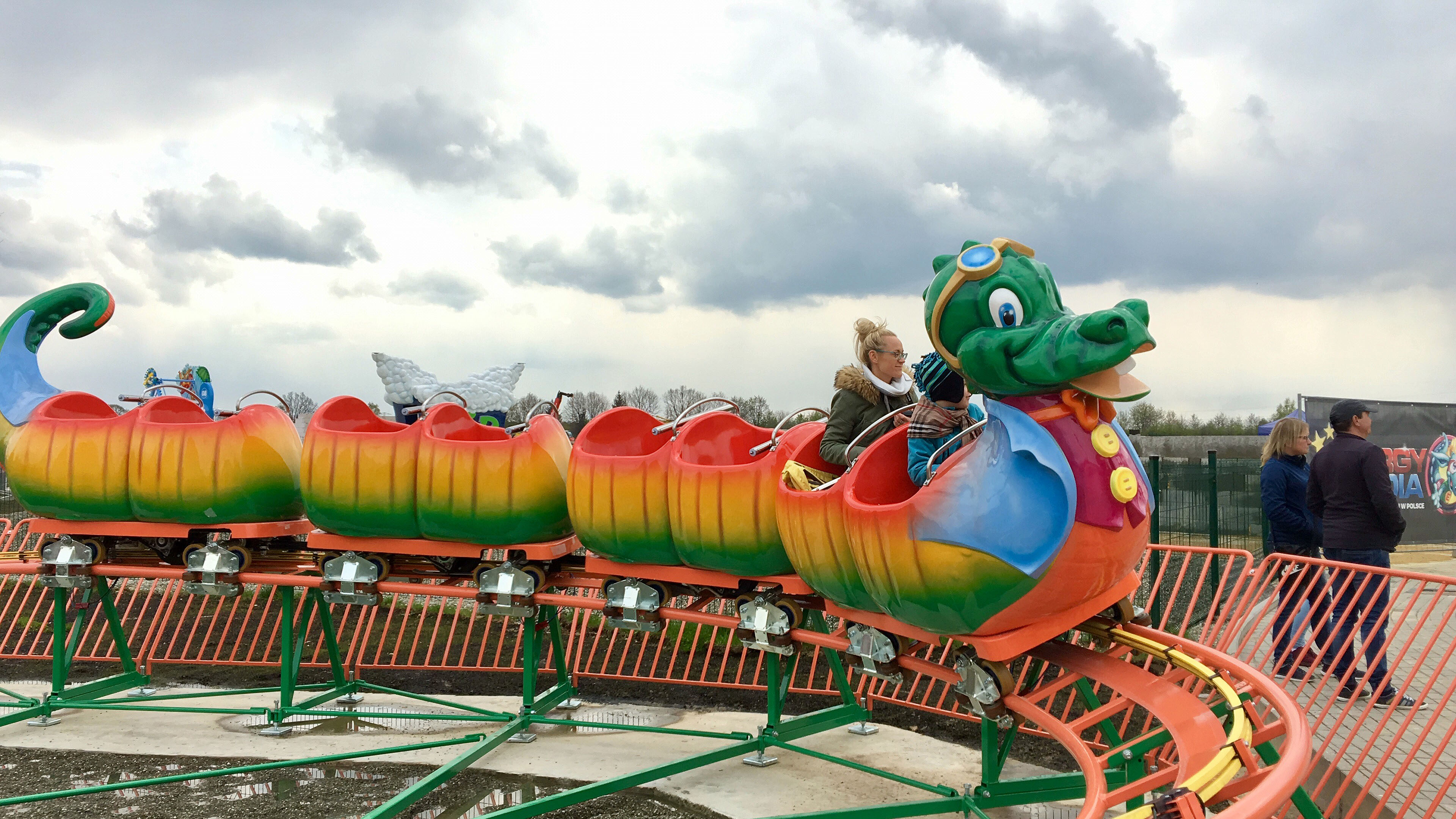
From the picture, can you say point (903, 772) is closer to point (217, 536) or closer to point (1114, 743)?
point (1114, 743)

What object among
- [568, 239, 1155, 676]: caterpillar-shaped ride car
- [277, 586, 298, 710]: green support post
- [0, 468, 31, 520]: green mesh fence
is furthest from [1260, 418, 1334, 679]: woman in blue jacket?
[0, 468, 31, 520]: green mesh fence

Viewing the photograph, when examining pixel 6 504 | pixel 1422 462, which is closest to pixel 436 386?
pixel 1422 462

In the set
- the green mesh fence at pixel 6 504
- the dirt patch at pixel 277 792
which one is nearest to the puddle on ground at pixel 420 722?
the dirt patch at pixel 277 792

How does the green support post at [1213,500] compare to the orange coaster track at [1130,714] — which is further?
the green support post at [1213,500]

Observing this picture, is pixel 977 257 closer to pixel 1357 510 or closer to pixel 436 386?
pixel 1357 510

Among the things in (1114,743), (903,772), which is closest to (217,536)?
(903,772)

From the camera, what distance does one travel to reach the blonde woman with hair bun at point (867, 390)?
3.94m

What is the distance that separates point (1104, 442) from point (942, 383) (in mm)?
Answer: 635

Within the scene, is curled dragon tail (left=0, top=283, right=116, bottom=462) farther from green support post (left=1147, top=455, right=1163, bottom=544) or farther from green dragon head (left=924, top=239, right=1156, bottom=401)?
green support post (left=1147, top=455, right=1163, bottom=544)

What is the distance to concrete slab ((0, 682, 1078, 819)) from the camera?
4559mm

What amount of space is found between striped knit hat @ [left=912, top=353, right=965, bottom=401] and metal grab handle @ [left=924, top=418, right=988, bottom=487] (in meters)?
0.13

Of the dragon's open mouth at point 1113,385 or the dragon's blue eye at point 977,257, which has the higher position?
the dragon's blue eye at point 977,257

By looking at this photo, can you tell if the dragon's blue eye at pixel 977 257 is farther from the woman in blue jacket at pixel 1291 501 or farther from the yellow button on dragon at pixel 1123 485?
the woman in blue jacket at pixel 1291 501

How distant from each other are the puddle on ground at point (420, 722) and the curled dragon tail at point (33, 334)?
212 cm
